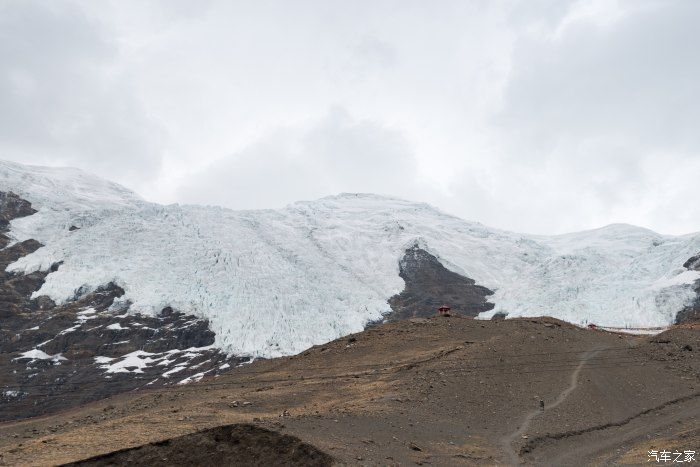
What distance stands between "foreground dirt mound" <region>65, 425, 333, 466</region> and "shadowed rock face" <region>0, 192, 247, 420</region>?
146ft

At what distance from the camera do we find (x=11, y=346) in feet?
231

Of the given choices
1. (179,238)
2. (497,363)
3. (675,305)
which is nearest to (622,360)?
(497,363)

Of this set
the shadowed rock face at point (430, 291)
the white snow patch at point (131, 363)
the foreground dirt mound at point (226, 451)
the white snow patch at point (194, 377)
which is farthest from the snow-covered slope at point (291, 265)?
the foreground dirt mound at point (226, 451)

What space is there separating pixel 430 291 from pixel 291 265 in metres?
23.6

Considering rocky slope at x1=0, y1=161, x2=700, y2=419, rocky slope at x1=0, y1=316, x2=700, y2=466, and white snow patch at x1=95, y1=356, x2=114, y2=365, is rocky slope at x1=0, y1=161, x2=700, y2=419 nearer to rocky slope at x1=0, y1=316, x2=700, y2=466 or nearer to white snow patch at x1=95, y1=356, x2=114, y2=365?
white snow patch at x1=95, y1=356, x2=114, y2=365

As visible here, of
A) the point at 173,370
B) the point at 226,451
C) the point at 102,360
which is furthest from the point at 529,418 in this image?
the point at 102,360

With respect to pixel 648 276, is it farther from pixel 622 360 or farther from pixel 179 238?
pixel 179 238

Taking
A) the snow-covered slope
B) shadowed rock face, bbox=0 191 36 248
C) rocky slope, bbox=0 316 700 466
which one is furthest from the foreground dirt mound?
shadowed rock face, bbox=0 191 36 248

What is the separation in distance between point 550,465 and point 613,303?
6072 cm

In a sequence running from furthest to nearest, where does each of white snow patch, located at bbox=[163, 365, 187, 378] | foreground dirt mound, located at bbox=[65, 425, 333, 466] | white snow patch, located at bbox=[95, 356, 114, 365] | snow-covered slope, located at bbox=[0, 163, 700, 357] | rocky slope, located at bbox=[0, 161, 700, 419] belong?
snow-covered slope, located at bbox=[0, 163, 700, 357] < rocky slope, located at bbox=[0, 161, 700, 419] < white snow patch, located at bbox=[95, 356, 114, 365] < white snow patch, located at bbox=[163, 365, 187, 378] < foreground dirt mound, located at bbox=[65, 425, 333, 466]

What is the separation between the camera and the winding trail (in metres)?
24.3

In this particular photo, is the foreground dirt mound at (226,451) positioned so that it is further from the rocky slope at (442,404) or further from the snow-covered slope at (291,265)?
the snow-covered slope at (291,265)

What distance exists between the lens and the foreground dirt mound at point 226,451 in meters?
19.9

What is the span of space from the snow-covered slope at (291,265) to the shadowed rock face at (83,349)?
234 cm
